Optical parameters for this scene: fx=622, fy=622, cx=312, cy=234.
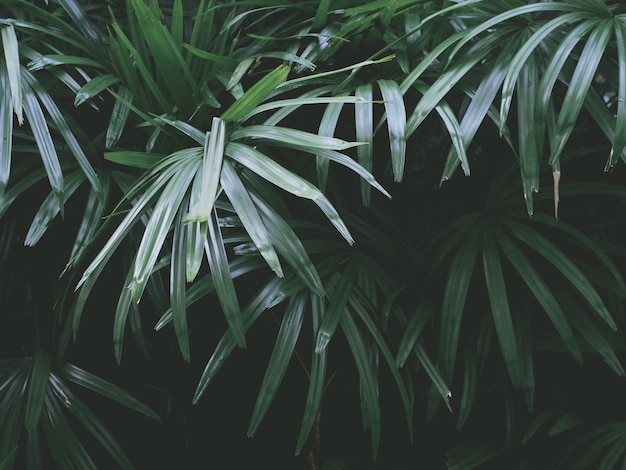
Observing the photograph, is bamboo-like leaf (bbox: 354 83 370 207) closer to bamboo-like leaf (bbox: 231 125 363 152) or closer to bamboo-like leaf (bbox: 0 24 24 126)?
bamboo-like leaf (bbox: 231 125 363 152)

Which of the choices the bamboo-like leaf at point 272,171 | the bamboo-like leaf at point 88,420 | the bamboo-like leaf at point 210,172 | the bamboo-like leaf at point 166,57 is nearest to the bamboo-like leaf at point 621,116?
the bamboo-like leaf at point 272,171

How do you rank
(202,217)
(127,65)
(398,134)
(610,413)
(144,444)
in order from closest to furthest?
(202,217)
(398,134)
(127,65)
(610,413)
(144,444)

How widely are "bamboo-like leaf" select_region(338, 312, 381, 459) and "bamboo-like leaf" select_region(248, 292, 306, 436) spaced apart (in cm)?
7

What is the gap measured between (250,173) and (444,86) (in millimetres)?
304

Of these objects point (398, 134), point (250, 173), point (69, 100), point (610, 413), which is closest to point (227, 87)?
point (250, 173)

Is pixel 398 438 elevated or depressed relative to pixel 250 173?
depressed

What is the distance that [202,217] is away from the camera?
0.61 meters

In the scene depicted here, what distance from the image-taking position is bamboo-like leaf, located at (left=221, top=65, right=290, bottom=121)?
0.78 m

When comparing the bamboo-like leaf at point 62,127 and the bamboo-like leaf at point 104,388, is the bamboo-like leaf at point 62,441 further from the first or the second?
the bamboo-like leaf at point 62,127

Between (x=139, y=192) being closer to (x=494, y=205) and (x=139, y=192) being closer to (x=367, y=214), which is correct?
(x=367, y=214)

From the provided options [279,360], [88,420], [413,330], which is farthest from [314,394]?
[88,420]

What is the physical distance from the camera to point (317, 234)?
3.51 ft

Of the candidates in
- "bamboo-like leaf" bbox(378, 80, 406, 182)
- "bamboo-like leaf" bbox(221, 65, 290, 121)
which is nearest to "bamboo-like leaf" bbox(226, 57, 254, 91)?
"bamboo-like leaf" bbox(221, 65, 290, 121)

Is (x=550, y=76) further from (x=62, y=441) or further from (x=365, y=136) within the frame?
(x=62, y=441)
